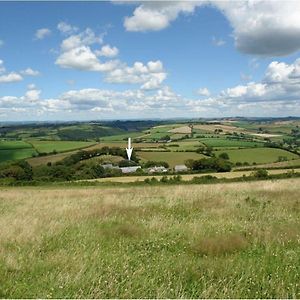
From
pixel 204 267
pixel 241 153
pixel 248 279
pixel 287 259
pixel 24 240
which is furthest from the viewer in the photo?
pixel 241 153

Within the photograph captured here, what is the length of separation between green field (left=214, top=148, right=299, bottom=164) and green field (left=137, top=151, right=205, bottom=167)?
7.82 metres

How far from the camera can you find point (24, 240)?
8.30 metres

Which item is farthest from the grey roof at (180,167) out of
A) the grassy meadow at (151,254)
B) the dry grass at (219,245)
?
the dry grass at (219,245)

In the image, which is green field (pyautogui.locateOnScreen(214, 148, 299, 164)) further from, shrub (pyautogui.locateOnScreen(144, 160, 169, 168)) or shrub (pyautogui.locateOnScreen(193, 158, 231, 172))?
shrub (pyautogui.locateOnScreen(144, 160, 169, 168))

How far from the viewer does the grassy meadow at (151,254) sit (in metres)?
5.70

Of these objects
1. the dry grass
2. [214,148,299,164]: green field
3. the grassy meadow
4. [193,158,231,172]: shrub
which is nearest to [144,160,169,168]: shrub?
[193,158,231,172]: shrub

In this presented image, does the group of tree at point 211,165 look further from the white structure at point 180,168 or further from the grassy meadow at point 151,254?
the grassy meadow at point 151,254

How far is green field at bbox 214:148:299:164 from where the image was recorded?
8928cm

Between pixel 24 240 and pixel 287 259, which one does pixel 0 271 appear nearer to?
pixel 24 240

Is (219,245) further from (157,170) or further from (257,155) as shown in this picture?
(257,155)

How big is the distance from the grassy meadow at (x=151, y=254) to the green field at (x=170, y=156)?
7527 centimetres

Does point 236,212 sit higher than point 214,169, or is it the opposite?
point 236,212

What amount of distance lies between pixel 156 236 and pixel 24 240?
2.85 m

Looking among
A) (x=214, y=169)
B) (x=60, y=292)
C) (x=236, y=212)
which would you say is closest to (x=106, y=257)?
(x=60, y=292)
